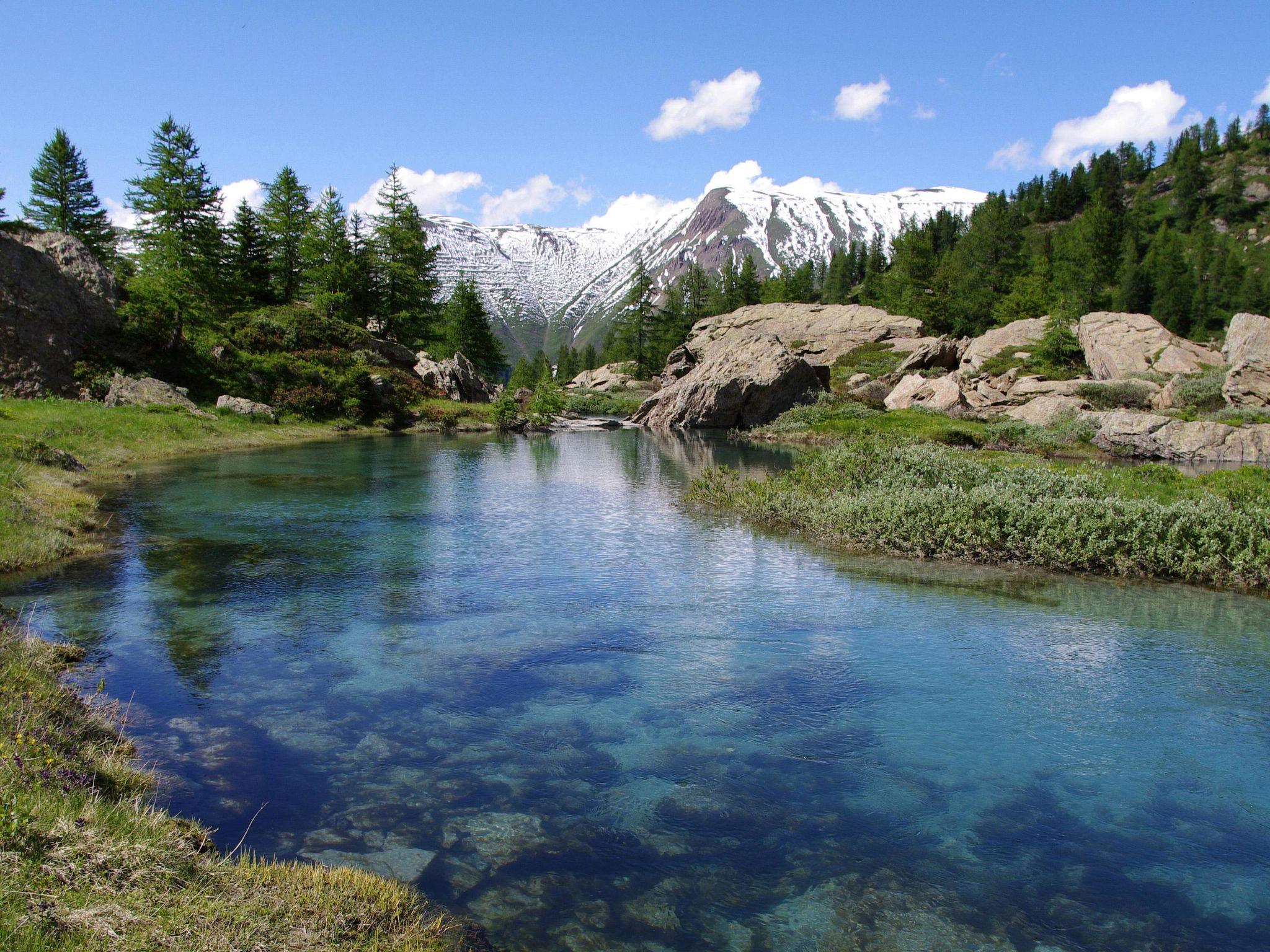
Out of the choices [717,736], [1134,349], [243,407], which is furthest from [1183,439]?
[243,407]

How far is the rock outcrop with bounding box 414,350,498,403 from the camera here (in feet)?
190

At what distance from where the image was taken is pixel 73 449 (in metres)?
26.0

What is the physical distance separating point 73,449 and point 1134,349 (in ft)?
205

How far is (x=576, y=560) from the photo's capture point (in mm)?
16250

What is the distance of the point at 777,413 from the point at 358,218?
38.6 metres

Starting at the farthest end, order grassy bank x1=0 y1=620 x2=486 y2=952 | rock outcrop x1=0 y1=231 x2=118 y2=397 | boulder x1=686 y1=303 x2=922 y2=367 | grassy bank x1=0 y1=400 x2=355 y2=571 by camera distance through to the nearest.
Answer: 1. boulder x1=686 y1=303 x2=922 y2=367
2. rock outcrop x1=0 y1=231 x2=118 y2=397
3. grassy bank x1=0 y1=400 x2=355 y2=571
4. grassy bank x1=0 y1=620 x2=486 y2=952

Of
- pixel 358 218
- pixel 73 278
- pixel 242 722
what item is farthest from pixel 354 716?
pixel 358 218

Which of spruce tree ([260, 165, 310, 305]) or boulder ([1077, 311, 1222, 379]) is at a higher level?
spruce tree ([260, 165, 310, 305])

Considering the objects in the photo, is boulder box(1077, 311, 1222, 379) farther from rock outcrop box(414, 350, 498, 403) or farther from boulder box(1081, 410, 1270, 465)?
rock outcrop box(414, 350, 498, 403)

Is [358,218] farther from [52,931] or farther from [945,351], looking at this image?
[52,931]

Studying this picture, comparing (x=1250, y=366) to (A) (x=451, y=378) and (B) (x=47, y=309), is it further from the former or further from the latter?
(B) (x=47, y=309)

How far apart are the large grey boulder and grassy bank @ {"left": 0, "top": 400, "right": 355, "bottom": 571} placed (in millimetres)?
48759

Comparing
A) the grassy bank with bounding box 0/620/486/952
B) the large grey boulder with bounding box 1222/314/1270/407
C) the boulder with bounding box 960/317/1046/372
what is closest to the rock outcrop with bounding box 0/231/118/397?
the grassy bank with bounding box 0/620/486/952

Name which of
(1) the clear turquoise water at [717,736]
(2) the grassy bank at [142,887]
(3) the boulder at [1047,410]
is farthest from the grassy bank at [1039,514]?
(3) the boulder at [1047,410]
